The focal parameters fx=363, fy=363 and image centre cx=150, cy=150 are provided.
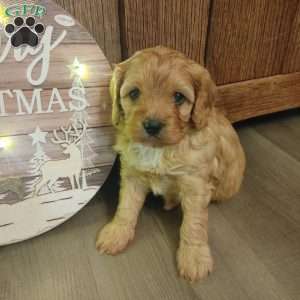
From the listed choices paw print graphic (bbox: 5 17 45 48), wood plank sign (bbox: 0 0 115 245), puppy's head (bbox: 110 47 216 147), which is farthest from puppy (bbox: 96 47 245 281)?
paw print graphic (bbox: 5 17 45 48)

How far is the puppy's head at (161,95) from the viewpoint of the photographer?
3.50 ft

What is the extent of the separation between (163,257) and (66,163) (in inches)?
19.1

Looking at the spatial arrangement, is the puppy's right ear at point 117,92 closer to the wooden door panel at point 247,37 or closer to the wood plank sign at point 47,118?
the wood plank sign at point 47,118

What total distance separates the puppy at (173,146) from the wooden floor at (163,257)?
0.06 metres

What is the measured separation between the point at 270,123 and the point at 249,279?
1.21 meters

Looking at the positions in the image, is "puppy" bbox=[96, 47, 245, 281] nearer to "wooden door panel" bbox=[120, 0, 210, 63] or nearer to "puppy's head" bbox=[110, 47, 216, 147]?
"puppy's head" bbox=[110, 47, 216, 147]

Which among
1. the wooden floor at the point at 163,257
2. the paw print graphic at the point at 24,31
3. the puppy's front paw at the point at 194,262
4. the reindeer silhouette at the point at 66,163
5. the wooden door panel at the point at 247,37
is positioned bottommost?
the wooden floor at the point at 163,257

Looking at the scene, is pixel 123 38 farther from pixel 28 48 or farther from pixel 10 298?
pixel 10 298


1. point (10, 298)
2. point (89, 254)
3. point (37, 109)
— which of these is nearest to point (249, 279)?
point (89, 254)

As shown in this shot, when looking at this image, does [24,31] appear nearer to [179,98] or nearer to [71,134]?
[71,134]

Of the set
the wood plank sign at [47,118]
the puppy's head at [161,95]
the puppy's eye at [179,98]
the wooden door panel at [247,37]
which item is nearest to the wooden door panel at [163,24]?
the wooden door panel at [247,37]

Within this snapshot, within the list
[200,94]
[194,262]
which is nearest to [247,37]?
[200,94]

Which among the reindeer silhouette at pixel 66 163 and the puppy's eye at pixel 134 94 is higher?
the puppy's eye at pixel 134 94

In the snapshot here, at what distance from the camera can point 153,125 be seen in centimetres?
105
